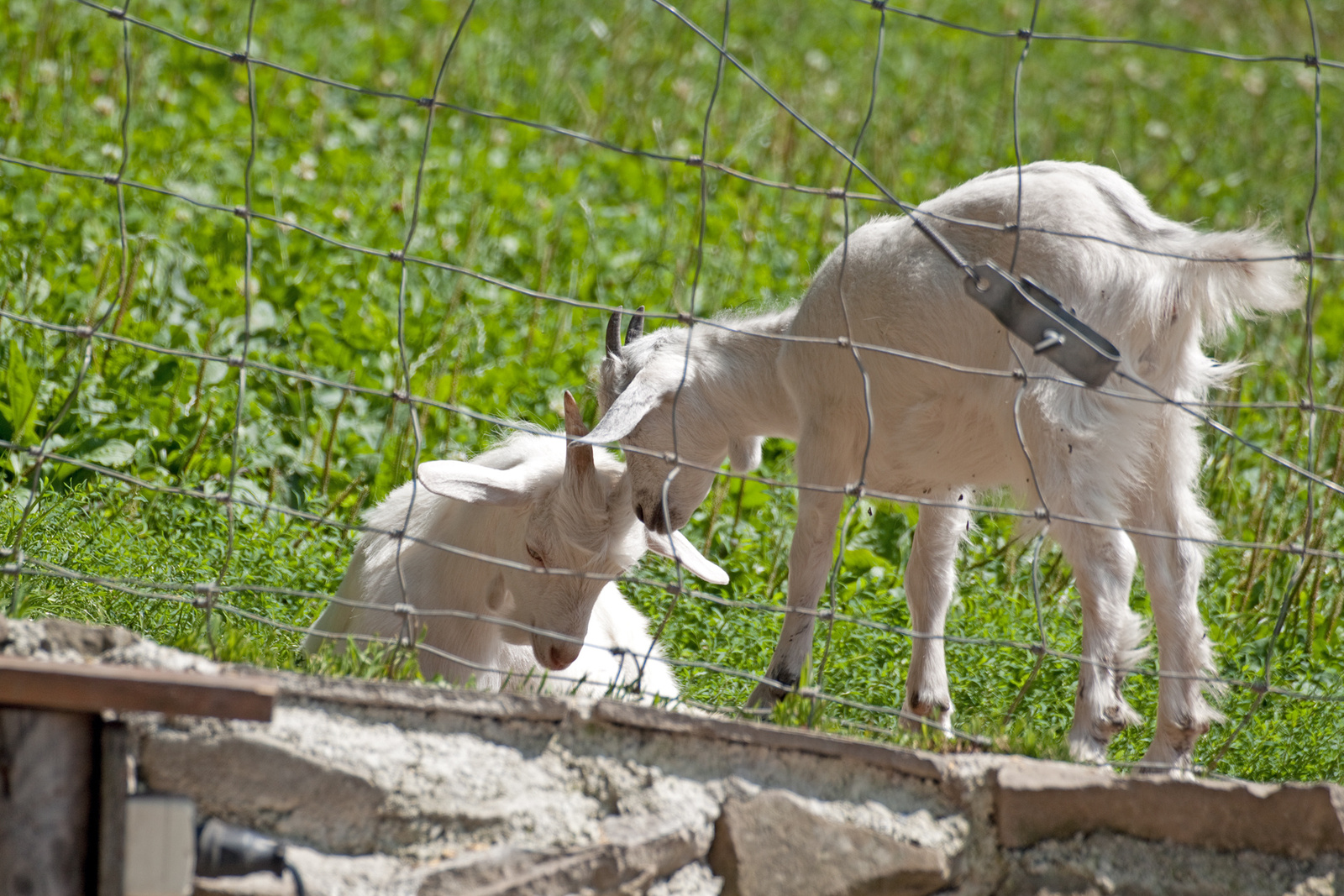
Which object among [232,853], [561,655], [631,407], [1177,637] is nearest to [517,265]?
[631,407]

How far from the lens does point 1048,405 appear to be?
3.23 metres

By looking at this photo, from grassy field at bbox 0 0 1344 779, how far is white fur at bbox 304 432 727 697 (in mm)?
284

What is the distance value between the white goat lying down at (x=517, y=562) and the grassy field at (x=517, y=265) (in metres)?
0.28

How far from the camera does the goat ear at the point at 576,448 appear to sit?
148 inches

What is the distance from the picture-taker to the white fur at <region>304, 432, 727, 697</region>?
12.7 ft

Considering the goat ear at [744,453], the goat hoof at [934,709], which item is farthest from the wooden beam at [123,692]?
the goat ear at [744,453]

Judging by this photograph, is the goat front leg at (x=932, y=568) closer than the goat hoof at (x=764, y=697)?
No

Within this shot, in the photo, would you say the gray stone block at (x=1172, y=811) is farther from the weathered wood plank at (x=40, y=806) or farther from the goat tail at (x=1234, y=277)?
the weathered wood plank at (x=40, y=806)

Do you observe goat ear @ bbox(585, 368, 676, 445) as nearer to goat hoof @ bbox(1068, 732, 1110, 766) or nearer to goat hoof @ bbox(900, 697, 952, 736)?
goat hoof @ bbox(900, 697, 952, 736)

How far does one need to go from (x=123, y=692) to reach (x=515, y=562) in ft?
5.59

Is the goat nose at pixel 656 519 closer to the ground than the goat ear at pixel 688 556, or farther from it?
farther from it

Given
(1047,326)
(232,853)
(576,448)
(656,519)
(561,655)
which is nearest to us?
(232,853)

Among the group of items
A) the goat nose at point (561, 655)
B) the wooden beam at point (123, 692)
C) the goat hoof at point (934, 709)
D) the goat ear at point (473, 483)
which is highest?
the goat ear at point (473, 483)

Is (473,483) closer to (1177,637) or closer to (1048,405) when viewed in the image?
(1048,405)
